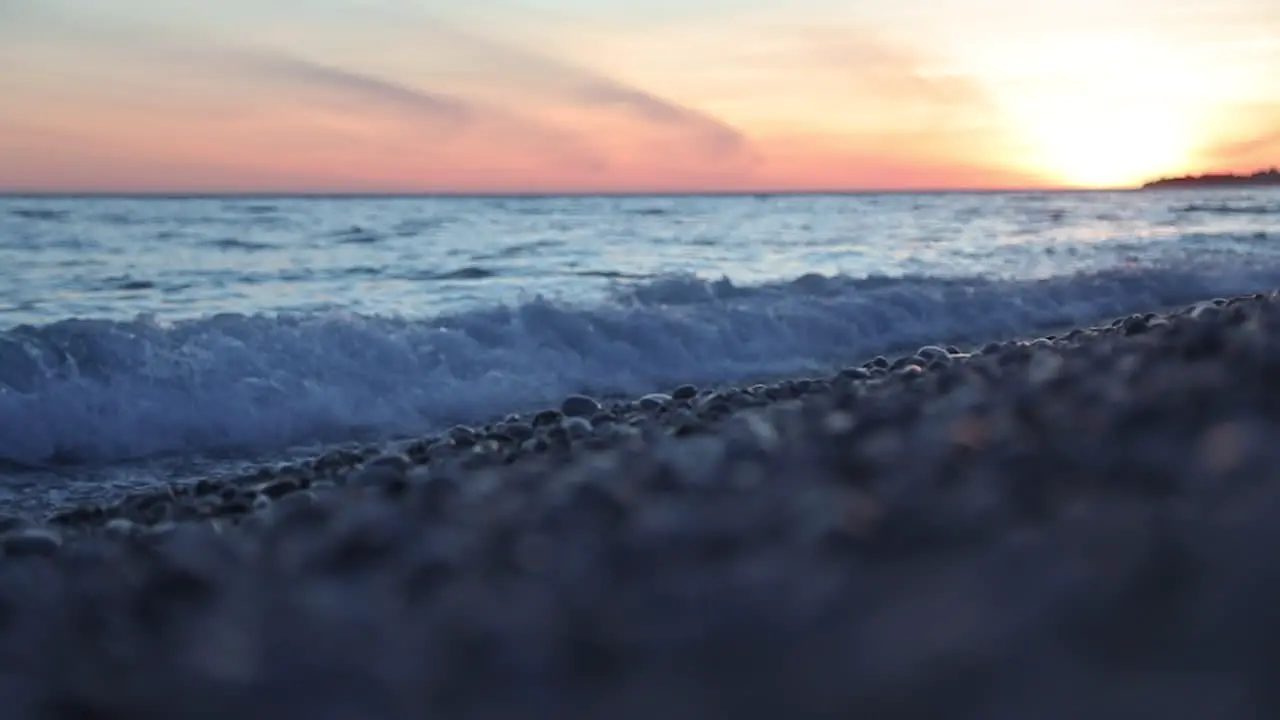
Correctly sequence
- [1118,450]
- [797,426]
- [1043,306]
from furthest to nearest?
[1043,306], [797,426], [1118,450]

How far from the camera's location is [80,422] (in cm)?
609

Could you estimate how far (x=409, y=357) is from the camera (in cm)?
769

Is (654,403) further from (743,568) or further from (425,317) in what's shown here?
(425,317)

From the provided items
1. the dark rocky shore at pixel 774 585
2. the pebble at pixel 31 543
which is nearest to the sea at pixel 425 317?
the pebble at pixel 31 543

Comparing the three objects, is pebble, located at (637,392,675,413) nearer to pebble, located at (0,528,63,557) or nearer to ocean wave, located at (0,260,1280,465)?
ocean wave, located at (0,260,1280,465)

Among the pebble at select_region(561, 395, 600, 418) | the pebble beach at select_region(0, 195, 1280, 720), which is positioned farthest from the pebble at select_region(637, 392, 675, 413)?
the pebble beach at select_region(0, 195, 1280, 720)

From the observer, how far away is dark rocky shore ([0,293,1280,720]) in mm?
973

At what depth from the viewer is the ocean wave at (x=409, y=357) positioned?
622 centimetres

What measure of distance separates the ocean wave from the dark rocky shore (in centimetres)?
418

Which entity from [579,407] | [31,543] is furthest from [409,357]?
[31,543]

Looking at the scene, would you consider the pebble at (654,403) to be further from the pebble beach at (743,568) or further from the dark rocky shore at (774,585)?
the dark rocky shore at (774,585)

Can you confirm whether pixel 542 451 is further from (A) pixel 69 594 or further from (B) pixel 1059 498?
(B) pixel 1059 498

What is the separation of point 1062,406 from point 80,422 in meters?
5.85

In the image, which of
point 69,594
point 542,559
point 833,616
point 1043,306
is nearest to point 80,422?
point 69,594
